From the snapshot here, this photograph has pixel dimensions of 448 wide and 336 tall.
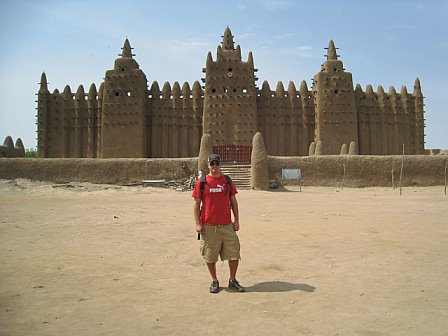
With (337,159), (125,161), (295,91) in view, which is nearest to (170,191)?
(125,161)

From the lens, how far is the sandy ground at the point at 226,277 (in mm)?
3934

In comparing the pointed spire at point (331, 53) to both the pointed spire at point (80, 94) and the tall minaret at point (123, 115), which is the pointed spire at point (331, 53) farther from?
the pointed spire at point (80, 94)

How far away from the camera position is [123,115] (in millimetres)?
32406

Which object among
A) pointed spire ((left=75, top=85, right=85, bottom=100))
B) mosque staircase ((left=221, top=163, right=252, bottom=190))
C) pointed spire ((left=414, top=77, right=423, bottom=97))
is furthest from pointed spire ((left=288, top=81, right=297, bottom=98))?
pointed spire ((left=75, top=85, right=85, bottom=100))

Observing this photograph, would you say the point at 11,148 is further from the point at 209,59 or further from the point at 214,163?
the point at 214,163

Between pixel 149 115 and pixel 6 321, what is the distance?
31225mm

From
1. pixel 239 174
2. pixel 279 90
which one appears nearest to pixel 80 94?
pixel 279 90

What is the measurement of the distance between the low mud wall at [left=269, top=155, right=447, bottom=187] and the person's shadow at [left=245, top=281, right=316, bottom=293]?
689 inches

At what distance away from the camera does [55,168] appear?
76.0ft

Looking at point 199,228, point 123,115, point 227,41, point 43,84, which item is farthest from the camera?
point 43,84

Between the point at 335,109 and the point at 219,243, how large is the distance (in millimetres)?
29550

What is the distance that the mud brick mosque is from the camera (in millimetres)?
32125

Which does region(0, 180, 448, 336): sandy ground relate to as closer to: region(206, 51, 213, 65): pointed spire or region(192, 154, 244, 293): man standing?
region(192, 154, 244, 293): man standing

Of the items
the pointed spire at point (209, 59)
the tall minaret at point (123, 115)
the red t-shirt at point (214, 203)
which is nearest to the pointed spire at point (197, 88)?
the pointed spire at point (209, 59)
